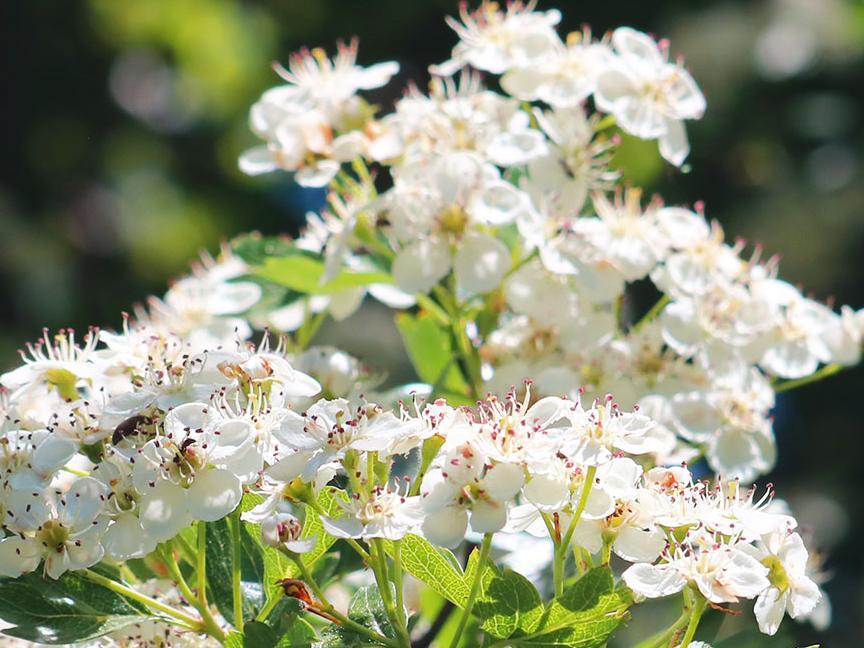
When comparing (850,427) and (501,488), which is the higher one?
(501,488)

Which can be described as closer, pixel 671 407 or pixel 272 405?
pixel 272 405

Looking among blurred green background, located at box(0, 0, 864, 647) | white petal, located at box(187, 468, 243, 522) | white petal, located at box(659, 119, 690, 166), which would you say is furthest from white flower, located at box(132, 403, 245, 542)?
blurred green background, located at box(0, 0, 864, 647)

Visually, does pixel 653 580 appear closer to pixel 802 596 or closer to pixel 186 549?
pixel 802 596

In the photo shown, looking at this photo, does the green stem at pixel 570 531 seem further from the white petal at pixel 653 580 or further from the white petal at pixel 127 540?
the white petal at pixel 127 540

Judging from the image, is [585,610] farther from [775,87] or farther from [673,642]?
[775,87]

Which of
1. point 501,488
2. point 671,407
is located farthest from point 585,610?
point 671,407

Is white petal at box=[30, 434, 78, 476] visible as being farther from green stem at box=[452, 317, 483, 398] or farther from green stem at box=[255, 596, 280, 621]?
green stem at box=[452, 317, 483, 398]

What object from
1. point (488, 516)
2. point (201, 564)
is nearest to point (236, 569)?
point (201, 564)
